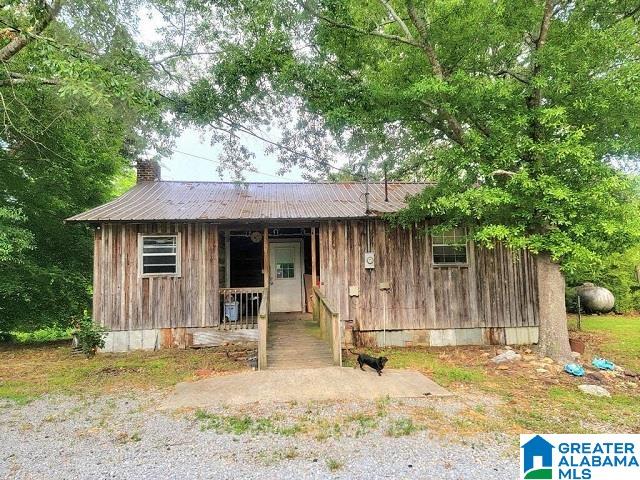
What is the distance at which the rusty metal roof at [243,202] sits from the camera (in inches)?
348

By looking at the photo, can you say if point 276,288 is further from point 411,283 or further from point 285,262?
point 411,283

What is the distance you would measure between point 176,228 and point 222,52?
4.33m

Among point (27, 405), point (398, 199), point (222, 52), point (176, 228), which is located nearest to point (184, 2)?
point (222, 52)

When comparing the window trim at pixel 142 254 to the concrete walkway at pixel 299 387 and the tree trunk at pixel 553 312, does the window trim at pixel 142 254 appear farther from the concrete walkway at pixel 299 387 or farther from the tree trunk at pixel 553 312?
the tree trunk at pixel 553 312

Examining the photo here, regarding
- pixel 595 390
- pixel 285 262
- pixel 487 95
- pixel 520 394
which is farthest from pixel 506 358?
pixel 285 262

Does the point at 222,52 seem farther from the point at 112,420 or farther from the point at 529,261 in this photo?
the point at 529,261

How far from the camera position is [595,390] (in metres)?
5.68

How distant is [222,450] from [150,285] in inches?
240

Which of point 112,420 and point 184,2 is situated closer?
point 112,420

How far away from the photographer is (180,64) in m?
9.48

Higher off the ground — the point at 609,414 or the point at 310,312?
the point at 310,312

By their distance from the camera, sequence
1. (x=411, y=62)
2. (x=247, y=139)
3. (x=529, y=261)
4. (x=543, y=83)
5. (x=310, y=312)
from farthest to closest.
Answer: (x=310, y=312) < (x=247, y=139) < (x=529, y=261) < (x=411, y=62) < (x=543, y=83)

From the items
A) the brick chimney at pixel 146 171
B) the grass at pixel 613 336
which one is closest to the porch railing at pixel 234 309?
the brick chimney at pixel 146 171
